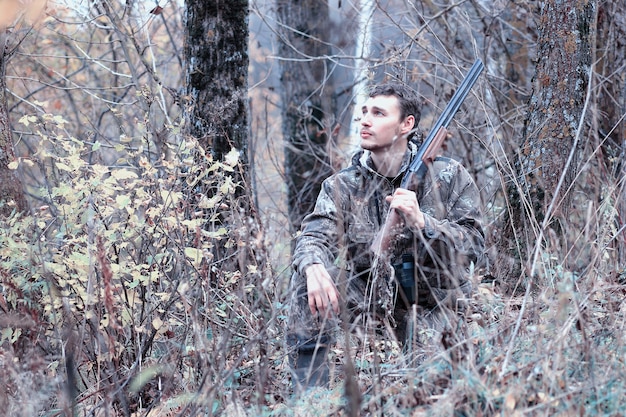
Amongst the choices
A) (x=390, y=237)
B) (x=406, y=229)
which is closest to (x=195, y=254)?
(x=390, y=237)

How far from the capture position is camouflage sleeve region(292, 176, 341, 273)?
3637 millimetres

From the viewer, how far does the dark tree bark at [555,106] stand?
4441 mm

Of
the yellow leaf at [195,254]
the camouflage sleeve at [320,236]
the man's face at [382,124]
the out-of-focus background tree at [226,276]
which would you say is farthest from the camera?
the man's face at [382,124]

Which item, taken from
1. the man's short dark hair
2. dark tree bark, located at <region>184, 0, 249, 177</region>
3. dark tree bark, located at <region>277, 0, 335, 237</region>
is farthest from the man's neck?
dark tree bark, located at <region>277, 0, 335, 237</region>

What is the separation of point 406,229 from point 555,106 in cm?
140

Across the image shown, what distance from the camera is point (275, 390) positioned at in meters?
3.47

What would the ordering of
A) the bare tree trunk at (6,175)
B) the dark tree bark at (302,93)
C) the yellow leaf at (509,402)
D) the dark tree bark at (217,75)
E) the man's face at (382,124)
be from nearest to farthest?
the yellow leaf at (509,402) < the man's face at (382,124) < the bare tree trunk at (6,175) < the dark tree bark at (217,75) < the dark tree bark at (302,93)

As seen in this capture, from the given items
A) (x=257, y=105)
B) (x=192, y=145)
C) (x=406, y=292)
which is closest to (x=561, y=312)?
(x=406, y=292)

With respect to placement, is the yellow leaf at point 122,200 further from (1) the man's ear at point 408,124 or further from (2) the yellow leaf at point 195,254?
(1) the man's ear at point 408,124

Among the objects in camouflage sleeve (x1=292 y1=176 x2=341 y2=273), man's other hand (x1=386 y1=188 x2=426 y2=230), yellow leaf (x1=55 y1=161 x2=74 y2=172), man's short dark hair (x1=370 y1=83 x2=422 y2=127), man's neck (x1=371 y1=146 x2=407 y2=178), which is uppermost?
man's short dark hair (x1=370 y1=83 x2=422 y2=127)

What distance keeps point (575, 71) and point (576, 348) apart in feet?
7.22

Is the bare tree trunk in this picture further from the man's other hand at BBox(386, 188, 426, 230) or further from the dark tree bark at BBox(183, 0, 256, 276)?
the man's other hand at BBox(386, 188, 426, 230)

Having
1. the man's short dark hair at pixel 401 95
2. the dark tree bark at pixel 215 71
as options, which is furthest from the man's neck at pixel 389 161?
the dark tree bark at pixel 215 71

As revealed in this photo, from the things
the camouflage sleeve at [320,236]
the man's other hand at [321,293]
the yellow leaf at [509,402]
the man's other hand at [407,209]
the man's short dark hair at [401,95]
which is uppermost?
the man's short dark hair at [401,95]
